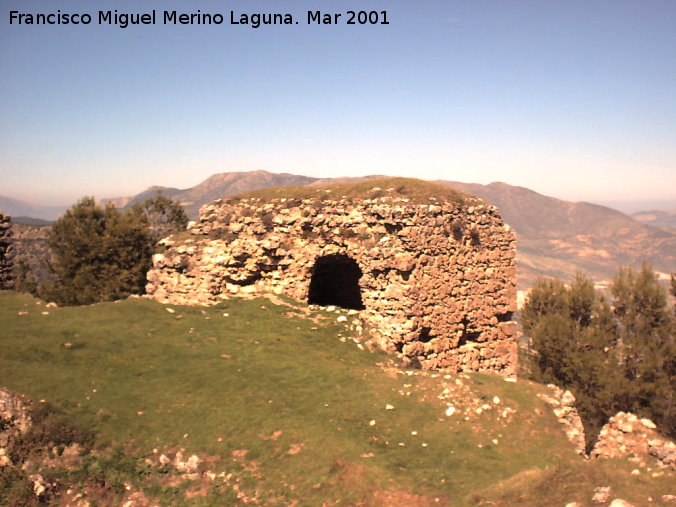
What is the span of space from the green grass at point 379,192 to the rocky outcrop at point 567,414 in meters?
7.91

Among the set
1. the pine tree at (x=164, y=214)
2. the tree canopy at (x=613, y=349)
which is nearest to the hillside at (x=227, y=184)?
the pine tree at (x=164, y=214)

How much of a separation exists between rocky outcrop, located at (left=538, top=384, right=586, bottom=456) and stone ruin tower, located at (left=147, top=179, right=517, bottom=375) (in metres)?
4.80

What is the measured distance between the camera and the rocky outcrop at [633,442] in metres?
10.5

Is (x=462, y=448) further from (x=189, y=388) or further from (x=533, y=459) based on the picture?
(x=189, y=388)

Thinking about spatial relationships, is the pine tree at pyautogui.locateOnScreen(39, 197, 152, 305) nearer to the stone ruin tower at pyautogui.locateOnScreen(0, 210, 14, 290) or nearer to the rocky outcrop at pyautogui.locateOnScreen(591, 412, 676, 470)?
the stone ruin tower at pyautogui.locateOnScreen(0, 210, 14, 290)

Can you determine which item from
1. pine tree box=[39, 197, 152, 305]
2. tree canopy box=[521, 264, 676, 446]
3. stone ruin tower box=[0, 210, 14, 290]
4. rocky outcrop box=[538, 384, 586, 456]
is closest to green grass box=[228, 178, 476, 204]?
rocky outcrop box=[538, 384, 586, 456]

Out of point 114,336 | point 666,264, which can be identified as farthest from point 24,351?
point 666,264

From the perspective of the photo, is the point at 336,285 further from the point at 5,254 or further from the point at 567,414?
the point at 5,254

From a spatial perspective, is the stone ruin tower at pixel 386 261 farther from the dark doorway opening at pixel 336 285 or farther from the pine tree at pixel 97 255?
Result: the pine tree at pixel 97 255

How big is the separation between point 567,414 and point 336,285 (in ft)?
43.8

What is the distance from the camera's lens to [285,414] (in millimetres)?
11453

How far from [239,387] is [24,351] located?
6146 mm

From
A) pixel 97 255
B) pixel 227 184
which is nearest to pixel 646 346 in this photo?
pixel 97 255

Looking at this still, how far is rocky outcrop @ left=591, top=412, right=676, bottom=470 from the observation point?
10495mm
